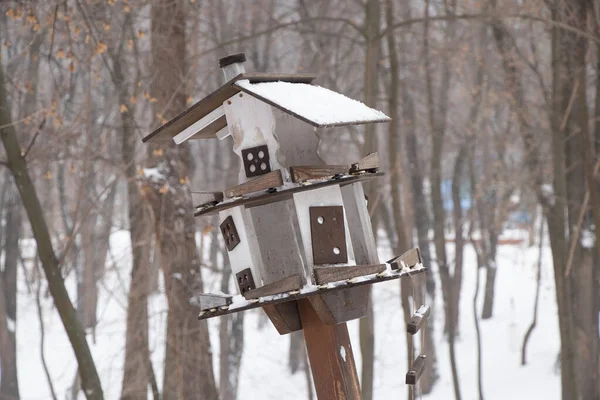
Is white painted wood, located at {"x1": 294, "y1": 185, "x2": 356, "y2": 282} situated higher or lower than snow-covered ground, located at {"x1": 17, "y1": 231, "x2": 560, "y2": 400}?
higher

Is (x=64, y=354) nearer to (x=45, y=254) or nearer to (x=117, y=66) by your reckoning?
(x=117, y=66)

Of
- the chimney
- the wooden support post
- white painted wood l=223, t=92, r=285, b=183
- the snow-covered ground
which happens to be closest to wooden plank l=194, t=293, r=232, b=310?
the wooden support post

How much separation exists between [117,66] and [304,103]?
4.54 m

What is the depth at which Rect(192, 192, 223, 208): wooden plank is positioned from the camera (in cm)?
309

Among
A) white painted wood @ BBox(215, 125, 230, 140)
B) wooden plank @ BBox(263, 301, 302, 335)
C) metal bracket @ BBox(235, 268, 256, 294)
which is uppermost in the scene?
white painted wood @ BBox(215, 125, 230, 140)

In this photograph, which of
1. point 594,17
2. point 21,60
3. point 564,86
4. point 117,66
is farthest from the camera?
point 21,60

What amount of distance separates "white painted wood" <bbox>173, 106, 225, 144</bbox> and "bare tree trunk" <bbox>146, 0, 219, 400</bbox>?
9.74ft

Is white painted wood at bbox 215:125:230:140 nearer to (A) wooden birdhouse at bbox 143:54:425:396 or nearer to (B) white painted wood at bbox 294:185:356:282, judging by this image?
(A) wooden birdhouse at bbox 143:54:425:396

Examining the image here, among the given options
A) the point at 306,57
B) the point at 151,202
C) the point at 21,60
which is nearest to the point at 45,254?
the point at 151,202

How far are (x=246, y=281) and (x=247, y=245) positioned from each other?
5.6 inches

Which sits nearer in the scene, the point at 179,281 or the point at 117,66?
the point at 179,281

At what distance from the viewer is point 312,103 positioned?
287 centimetres

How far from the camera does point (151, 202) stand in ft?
21.5

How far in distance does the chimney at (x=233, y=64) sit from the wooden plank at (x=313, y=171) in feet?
1.80
